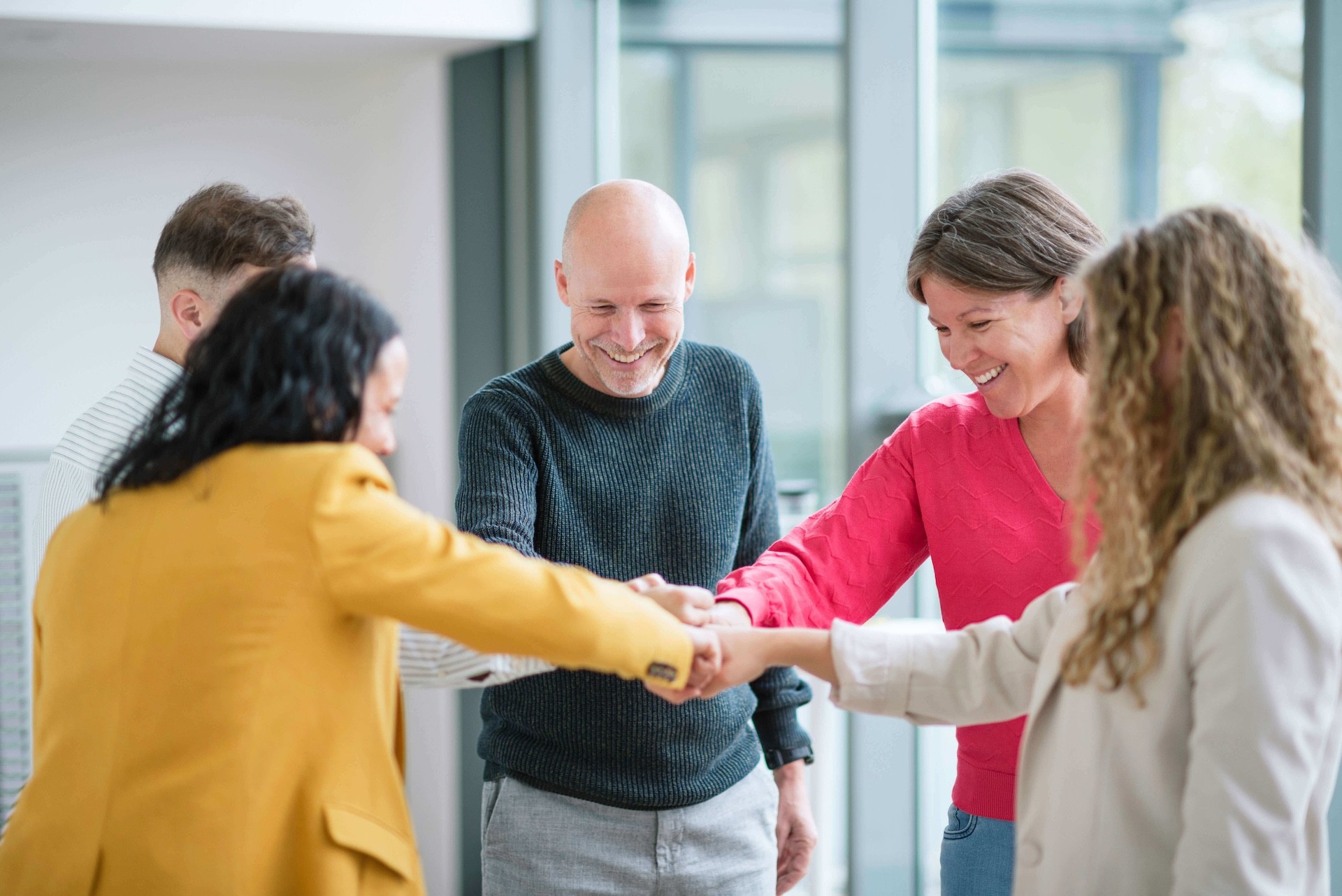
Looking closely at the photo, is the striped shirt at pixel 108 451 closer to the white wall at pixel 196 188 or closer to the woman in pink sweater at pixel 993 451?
the woman in pink sweater at pixel 993 451

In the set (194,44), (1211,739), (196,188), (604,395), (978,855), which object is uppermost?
(194,44)

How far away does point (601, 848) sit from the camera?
172 centimetres

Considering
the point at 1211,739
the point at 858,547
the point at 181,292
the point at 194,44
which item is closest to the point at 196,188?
the point at 194,44

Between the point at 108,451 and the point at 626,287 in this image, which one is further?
the point at 626,287

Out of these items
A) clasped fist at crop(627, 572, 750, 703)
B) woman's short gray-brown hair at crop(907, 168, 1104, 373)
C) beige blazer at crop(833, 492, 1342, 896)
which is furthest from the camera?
woman's short gray-brown hair at crop(907, 168, 1104, 373)

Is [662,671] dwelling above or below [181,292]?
below

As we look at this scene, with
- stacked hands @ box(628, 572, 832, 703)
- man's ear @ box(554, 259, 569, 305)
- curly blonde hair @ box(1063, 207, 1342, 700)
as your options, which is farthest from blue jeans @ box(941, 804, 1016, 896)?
man's ear @ box(554, 259, 569, 305)

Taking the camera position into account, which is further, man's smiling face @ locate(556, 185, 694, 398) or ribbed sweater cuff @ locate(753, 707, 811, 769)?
ribbed sweater cuff @ locate(753, 707, 811, 769)

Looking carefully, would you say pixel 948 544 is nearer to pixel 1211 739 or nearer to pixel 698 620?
pixel 698 620

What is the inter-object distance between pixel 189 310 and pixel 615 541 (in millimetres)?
712

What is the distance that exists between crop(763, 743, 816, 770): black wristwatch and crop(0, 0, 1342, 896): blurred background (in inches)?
39.8

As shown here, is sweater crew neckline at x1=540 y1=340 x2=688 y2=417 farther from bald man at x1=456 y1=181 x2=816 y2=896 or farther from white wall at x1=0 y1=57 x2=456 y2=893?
white wall at x1=0 y1=57 x2=456 y2=893

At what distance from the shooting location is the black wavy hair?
1.20m

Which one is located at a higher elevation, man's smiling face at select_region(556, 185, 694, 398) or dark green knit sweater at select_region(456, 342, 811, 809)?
man's smiling face at select_region(556, 185, 694, 398)
